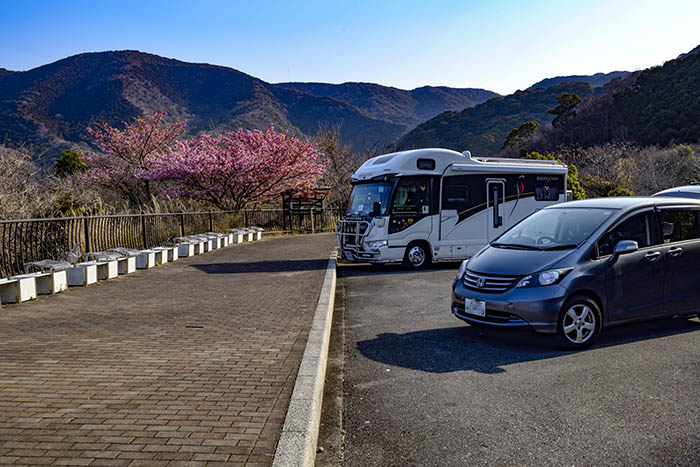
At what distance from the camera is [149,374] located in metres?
5.07

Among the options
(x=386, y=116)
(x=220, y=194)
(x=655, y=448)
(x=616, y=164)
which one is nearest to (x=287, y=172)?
(x=220, y=194)

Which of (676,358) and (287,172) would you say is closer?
(676,358)

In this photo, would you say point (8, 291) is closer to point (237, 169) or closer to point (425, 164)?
point (425, 164)

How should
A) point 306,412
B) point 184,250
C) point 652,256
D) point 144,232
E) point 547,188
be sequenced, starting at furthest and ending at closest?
point 184,250
point 547,188
point 144,232
point 652,256
point 306,412

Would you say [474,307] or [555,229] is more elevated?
[555,229]

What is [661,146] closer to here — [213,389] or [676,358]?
[676,358]

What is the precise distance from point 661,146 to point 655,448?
53.4m

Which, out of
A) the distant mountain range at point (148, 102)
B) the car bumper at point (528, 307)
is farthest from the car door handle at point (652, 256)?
the distant mountain range at point (148, 102)

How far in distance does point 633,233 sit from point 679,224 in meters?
0.81

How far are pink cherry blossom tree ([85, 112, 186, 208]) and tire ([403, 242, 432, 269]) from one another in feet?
62.2

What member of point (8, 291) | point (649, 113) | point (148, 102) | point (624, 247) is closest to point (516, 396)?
point (624, 247)

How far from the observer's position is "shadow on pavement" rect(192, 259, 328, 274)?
13531mm

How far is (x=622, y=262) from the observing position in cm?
655

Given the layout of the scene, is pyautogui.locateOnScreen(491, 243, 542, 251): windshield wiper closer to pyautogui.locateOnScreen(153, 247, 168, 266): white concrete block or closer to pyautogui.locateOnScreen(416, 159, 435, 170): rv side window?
pyautogui.locateOnScreen(416, 159, 435, 170): rv side window
